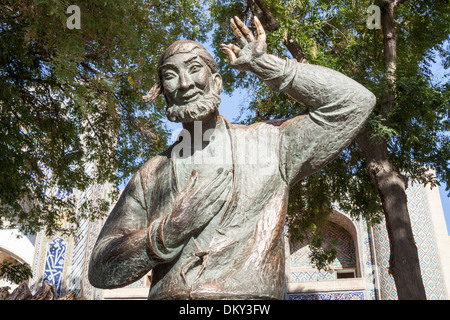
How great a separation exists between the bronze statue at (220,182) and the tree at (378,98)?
372 cm

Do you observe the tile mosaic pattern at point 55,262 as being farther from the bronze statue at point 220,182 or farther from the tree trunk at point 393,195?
the bronze statue at point 220,182

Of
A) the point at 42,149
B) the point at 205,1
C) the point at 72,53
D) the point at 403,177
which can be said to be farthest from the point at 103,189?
the point at 403,177

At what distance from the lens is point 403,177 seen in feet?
19.2

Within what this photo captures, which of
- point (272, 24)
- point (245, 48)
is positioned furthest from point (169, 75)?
point (272, 24)

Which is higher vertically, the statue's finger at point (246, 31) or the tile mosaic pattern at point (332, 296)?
the tile mosaic pattern at point (332, 296)

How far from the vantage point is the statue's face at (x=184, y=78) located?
6.30 ft

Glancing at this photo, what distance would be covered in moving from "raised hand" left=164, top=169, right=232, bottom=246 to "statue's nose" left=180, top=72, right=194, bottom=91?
0.37 meters

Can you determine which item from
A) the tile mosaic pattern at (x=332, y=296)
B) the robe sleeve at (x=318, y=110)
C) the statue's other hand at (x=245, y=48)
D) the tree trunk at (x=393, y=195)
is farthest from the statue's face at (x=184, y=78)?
the tile mosaic pattern at (x=332, y=296)

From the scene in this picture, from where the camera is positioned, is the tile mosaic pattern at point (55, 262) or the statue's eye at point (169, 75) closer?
the statue's eye at point (169, 75)

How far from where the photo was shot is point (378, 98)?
573 centimetres

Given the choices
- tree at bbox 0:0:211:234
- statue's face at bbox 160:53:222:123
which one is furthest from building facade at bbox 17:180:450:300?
statue's face at bbox 160:53:222:123

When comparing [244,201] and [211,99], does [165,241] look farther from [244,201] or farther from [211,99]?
[211,99]

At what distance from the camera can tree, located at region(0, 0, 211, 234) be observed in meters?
4.82

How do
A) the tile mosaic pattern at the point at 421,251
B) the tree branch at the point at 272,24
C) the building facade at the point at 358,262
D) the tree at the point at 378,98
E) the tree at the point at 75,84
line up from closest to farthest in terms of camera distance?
the tree at the point at 75,84 < the tree at the point at 378,98 < the tree branch at the point at 272,24 < the tile mosaic pattern at the point at 421,251 < the building facade at the point at 358,262
